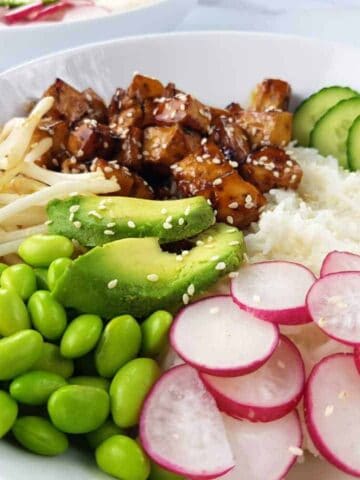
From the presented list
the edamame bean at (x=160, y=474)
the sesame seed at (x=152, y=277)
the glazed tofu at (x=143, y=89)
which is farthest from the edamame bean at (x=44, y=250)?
the glazed tofu at (x=143, y=89)

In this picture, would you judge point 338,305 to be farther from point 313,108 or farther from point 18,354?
point 313,108

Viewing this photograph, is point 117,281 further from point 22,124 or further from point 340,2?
point 340,2

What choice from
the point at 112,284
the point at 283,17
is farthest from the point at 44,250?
the point at 283,17

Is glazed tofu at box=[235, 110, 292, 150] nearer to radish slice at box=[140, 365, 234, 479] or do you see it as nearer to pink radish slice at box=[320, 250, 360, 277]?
pink radish slice at box=[320, 250, 360, 277]

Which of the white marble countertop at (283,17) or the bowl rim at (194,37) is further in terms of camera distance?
the white marble countertop at (283,17)

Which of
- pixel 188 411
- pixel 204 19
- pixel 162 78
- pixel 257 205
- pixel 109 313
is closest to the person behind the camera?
pixel 188 411

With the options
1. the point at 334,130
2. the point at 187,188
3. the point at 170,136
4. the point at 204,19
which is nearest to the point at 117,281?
the point at 187,188

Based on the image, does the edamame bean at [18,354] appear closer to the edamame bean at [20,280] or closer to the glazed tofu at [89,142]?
the edamame bean at [20,280]
